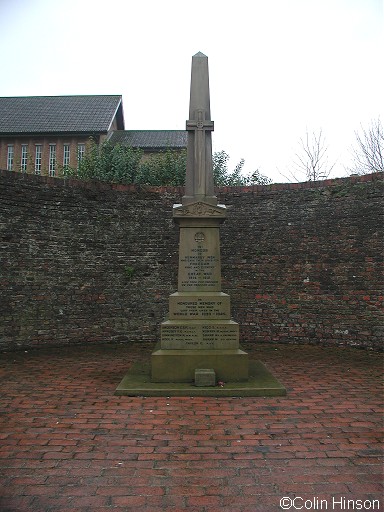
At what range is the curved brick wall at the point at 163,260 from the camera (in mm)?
7562

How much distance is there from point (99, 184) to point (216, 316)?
15.6 ft

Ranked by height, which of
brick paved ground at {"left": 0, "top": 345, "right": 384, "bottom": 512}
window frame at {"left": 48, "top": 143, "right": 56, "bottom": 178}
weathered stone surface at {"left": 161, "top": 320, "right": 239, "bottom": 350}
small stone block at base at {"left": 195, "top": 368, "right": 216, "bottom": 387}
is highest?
window frame at {"left": 48, "top": 143, "right": 56, "bottom": 178}

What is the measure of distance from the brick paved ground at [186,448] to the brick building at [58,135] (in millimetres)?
19962

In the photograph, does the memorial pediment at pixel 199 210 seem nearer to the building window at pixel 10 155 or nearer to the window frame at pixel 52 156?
the window frame at pixel 52 156

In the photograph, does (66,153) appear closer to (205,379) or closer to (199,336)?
(199,336)

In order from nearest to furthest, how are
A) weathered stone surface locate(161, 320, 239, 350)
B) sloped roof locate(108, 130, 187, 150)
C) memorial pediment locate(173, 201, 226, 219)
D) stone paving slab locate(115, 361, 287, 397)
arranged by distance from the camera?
stone paving slab locate(115, 361, 287, 397)
weathered stone surface locate(161, 320, 239, 350)
memorial pediment locate(173, 201, 226, 219)
sloped roof locate(108, 130, 187, 150)

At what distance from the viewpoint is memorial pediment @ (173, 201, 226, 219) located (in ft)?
17.9

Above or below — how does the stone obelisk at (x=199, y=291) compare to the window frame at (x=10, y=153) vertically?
below

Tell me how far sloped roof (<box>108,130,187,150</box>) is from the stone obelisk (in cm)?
1773

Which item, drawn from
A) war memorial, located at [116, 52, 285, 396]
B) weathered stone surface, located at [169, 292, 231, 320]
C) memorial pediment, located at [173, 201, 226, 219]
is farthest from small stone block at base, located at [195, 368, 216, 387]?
memorial pediment, located at [173, 201, 226, 219]

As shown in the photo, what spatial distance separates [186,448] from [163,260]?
5.61 m

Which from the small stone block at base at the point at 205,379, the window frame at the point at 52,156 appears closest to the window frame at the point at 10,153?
the window frame at the point at 52,156

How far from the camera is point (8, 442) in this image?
3279 mm

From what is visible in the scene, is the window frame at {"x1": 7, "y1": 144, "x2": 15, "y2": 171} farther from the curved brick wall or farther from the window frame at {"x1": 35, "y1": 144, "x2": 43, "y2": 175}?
the curved brick wall
